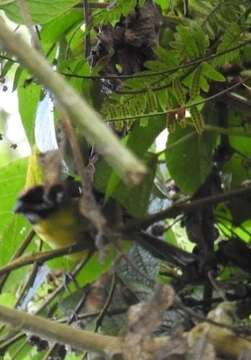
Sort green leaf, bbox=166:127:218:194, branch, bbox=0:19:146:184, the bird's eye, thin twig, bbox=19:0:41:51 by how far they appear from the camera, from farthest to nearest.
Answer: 1. green leaf, bbox=166:127:218:194
2. the bird's eye
3. thin twig, bbox=19:0:41:51
4. branch, bbox=0:19:146:184

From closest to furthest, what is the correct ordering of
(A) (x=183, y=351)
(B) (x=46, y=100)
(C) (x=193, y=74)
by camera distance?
(A) (x=183, y=351), (C) (x=193, y=74), (B) (x=46, y=100)

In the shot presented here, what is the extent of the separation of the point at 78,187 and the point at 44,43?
193 millimetres

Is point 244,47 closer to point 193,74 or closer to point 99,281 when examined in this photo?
point 193,74

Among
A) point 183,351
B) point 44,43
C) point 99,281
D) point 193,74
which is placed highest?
point 44,43

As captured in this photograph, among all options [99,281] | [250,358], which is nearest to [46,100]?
[99,281]

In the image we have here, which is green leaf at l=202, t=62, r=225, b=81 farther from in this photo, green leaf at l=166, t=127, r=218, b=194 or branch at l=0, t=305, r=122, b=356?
branch at l=0, t=305, r=122, b=356

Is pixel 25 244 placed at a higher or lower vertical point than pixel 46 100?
lower

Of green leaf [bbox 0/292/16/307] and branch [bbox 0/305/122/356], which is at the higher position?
green leaf [bbox 0/292/16/307]

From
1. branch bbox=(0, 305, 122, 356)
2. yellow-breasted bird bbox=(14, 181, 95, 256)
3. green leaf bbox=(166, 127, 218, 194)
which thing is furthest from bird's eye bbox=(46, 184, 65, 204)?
green leaf bbox=(166, 127, 218, 194)

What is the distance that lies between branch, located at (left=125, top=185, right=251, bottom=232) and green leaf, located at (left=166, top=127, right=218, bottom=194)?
2.2 inches

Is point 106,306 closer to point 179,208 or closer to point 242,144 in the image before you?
point 179,208

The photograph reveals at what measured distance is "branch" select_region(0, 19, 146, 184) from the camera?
0.94ft

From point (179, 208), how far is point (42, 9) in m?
0.23

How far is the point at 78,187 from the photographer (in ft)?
2.22
